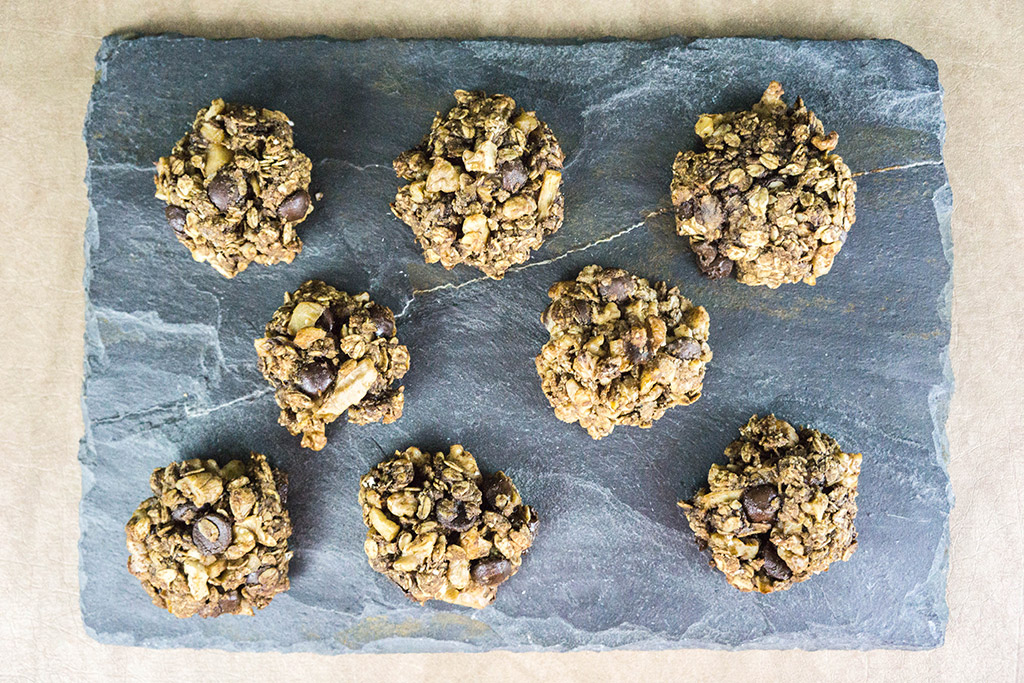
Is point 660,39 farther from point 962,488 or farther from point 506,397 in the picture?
point 962,488

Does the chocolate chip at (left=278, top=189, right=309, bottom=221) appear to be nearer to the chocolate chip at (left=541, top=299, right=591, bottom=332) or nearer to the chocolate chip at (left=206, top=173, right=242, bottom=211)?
the chocolate chip at (left=206, top=173, right=242, bottom=211)

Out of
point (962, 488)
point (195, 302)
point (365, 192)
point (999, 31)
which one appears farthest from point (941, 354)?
point (195, 302)

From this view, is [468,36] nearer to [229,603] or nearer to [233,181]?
[233,181]

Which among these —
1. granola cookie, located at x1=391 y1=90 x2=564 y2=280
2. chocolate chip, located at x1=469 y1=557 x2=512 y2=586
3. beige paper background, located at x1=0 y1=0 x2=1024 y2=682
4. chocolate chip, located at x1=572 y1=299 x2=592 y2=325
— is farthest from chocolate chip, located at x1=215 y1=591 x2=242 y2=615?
chocolate chip, located at x1=572 y1=299 x2=592 y2=325

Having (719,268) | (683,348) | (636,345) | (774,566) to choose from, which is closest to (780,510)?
(774,566)

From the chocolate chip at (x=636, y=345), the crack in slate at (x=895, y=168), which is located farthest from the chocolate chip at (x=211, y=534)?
the crack in slate at (x=895, y=168)

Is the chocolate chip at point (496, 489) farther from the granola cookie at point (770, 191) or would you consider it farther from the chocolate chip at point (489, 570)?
the granola cookie at point (770, 191)
